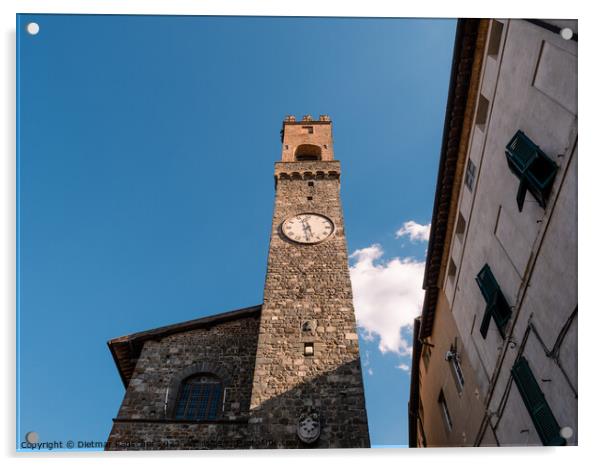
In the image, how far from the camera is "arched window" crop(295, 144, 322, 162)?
1906 centimetres

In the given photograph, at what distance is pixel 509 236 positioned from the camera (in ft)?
25.2

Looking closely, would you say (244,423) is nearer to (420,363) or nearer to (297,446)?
(297,446)

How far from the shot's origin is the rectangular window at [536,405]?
5.90 m

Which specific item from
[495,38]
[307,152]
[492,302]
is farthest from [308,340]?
[307,152]

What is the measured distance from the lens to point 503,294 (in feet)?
26.2

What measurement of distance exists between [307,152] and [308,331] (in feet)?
32.7

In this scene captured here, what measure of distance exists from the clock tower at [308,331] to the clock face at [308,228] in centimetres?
3

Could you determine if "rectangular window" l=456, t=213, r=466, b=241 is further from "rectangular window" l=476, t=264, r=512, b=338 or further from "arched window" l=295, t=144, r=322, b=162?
"arched window" l=295, t=144, r=322, b=162

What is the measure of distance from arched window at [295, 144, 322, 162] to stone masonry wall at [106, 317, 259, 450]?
8.67 m

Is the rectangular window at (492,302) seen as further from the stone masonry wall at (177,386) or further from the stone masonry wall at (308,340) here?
the stone masonry wall at (177,386)

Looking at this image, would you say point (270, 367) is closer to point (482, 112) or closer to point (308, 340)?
point (308, 340)

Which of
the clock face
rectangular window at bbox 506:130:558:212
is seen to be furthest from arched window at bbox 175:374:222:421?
rectangular window at bbox 506:130:558:212

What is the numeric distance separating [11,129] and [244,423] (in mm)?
6690
